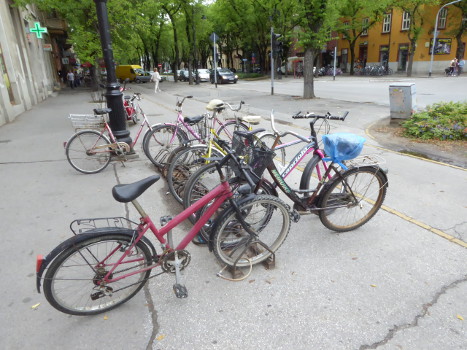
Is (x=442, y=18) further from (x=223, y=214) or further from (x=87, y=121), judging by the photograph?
(x=223, y=214)

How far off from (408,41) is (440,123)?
35658 millimetres

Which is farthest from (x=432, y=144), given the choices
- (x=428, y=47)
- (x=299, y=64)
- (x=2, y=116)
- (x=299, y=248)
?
(x=299, y=64)

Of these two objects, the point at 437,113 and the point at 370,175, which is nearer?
the point at 370,175

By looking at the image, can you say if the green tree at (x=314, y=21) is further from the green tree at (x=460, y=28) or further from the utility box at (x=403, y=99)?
the green tree at (x=460, y=28)

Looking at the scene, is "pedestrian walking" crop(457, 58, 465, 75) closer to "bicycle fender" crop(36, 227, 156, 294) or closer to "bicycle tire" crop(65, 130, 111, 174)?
"bicycle tire" crop(65, 130, 111, 174)

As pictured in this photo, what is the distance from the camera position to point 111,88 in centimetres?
651

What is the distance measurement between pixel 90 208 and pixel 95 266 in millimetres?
2164

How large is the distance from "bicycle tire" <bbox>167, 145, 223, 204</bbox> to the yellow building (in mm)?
38034

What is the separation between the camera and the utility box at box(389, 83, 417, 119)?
8.77m

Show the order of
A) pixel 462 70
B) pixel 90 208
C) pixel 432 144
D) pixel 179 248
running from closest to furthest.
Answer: pixel 179 248
pixel 90 208
pixel 432 144
pixel 462 70

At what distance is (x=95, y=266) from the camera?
2561 mm

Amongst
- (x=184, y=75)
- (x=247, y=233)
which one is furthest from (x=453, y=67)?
(x=247, y=233)

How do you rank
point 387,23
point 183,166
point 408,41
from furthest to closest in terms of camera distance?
point 387,23, point 408,41, point 183,166

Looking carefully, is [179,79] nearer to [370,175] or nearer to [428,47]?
[428,47]
